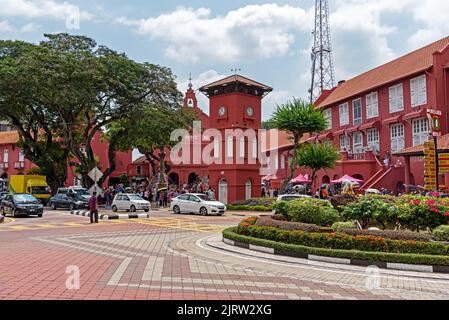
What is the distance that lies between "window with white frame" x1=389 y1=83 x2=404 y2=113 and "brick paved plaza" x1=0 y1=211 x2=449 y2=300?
25.5 m

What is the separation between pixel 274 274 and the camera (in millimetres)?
9688

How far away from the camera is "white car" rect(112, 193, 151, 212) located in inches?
1176

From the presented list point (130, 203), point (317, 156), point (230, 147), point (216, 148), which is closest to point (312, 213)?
point (130, 203)

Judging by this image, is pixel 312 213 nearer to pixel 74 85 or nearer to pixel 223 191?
pixel 223 191

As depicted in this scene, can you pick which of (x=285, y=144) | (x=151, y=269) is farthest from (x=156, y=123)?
(x=151, y=269)

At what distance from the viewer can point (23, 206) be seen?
86.6ft

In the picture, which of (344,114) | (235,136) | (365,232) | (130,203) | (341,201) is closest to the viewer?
(365,232)

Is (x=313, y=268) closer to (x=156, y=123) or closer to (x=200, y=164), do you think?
(x=156, y=123)

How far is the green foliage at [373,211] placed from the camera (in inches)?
542

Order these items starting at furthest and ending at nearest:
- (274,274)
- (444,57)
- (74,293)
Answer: (444,57), (274,274), (74,293)

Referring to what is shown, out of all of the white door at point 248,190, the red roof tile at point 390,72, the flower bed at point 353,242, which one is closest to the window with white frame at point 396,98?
the red roof tile at point 390,72

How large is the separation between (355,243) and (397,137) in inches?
1050

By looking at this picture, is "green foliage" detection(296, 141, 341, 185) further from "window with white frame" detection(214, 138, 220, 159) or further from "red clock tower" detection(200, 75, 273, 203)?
"window with white frame" detection(214, 138, 220, 159)

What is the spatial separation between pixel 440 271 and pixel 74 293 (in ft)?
25.5
